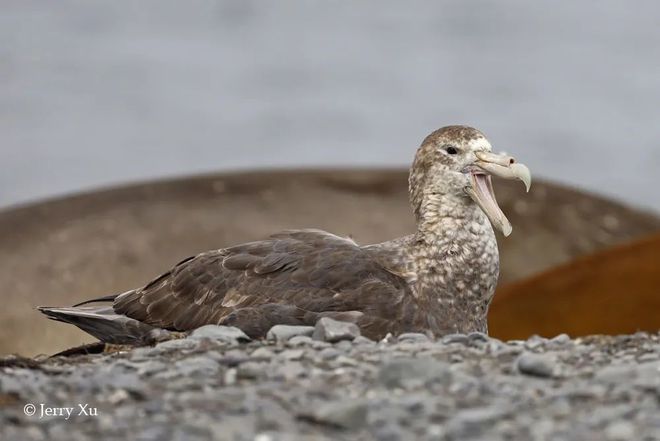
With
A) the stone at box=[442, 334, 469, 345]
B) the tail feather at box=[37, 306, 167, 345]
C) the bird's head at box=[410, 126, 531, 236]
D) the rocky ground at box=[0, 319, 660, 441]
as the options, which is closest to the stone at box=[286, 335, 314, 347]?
the rocky ground at box=[0, 319, 660, 441]

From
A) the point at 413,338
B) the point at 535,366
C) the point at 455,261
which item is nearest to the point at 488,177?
the point at 455,261

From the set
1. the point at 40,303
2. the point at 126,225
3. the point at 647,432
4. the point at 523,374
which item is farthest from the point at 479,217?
the point at 126,225

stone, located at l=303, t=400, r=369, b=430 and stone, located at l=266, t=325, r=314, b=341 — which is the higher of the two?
stone, located at l=266, t=325, r=314, b=341

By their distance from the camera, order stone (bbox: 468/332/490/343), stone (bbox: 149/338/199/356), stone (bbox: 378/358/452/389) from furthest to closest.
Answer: stone (bbox: 468/332/490/343) → stone (bbox: 149/338/199/356) → stone (bbox: 378/358/452/389)

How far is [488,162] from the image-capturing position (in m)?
10.5

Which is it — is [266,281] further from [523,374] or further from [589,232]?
[589,232]

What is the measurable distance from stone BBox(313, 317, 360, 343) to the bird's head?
5.77 feet

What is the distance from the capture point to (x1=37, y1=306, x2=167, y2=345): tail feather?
34.8ft

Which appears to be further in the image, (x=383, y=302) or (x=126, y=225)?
(x=126, y=225)

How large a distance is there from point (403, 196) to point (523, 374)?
1320cm

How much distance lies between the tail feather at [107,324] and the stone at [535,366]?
11.2ft

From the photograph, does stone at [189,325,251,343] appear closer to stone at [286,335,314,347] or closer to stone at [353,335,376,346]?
stone at [286,335,314,347]

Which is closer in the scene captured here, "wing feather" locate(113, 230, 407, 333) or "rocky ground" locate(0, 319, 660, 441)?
"rocky ground" locate(0, 319, 660, 441)

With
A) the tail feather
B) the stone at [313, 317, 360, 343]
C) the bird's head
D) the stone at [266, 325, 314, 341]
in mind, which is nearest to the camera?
the stone at [313, 317, 360, 343]
